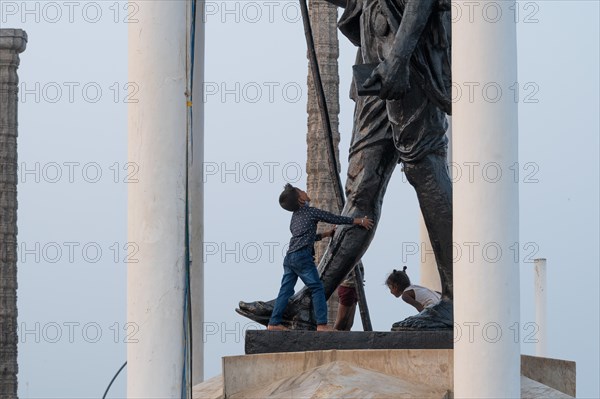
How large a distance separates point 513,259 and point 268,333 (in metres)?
2.40

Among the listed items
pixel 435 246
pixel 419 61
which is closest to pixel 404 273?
pixel 435 246

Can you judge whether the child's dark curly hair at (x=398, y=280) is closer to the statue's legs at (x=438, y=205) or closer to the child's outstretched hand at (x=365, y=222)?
the child's outstretched hand at (x=365, y=222)

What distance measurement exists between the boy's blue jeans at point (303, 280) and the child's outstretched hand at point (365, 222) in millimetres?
461

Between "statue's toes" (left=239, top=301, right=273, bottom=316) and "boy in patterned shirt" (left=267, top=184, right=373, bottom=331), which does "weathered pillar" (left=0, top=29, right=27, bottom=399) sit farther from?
"boy in patterned shirt" (left=267, top=184, right=373, bottom=331)

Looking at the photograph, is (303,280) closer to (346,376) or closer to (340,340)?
(340,340)

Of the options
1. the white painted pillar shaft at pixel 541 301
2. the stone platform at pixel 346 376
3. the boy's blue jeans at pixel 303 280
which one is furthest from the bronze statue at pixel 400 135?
the white painted pillar shaft at pixel 541 301

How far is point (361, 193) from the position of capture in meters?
11.9

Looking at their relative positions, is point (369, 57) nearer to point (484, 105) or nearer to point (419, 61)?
point (419, 61)

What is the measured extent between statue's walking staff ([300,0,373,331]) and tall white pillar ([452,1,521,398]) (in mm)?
2844

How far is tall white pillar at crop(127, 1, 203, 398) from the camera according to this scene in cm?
989

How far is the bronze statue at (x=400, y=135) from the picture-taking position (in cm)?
1128

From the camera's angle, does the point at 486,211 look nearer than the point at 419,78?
Yes

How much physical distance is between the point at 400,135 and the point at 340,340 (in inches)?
62.7

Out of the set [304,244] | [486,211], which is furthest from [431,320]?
[486,211]
